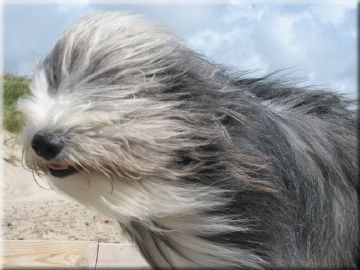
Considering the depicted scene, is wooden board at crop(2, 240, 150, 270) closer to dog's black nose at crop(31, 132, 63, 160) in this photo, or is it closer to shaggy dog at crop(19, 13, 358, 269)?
shaggy dog at crop(19, 13, 358, 269)

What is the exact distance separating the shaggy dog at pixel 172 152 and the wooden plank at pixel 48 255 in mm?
1105

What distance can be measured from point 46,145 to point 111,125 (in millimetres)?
227

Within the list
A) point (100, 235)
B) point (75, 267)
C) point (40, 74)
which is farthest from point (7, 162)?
point (40, 74)

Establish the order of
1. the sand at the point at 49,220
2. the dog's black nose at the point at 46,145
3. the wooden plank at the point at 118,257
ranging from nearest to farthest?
1. the dog's black nose at the point at 46,145
2. the wooden plank at the point at 118,257
3. the sand at the point at 49,220

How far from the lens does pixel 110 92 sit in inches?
91.7

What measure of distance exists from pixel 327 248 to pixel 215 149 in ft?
2.31

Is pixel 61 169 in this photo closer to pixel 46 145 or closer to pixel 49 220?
pixel 46 145

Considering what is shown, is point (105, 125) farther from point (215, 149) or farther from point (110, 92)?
point (215, 149)

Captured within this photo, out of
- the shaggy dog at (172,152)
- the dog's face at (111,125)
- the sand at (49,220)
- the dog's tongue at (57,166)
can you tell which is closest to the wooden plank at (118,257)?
the sand at (49,220)

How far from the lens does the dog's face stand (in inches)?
87.4

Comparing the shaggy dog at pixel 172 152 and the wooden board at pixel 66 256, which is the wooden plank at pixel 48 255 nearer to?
the wooden board at pixel 66 256

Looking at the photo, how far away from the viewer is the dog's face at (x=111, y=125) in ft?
7.28

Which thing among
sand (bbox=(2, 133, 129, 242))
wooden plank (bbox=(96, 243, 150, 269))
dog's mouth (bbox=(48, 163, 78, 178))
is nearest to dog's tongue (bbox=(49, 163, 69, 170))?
dog's mouth (bbox=(48, 163, 78, 178))

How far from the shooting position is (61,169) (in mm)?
2277
